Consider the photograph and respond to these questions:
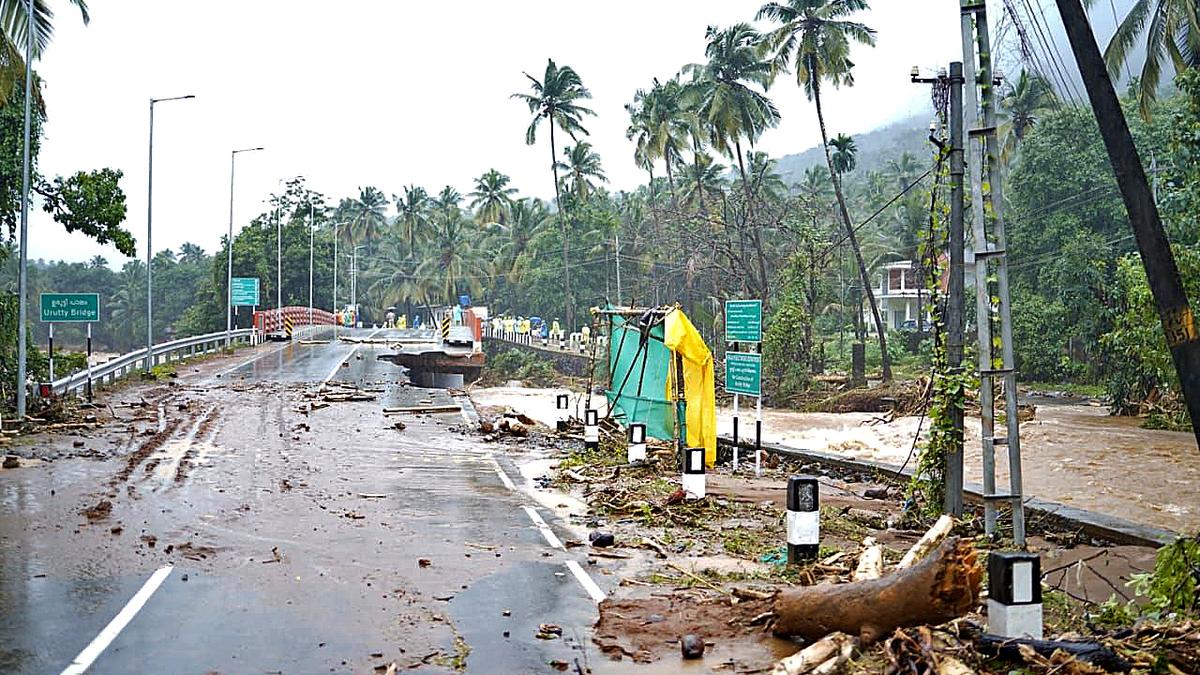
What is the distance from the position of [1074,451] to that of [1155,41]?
30.5 feet

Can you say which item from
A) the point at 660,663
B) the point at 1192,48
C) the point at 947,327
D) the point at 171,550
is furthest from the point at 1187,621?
the point at 1192,48

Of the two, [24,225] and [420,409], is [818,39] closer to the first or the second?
[420,409]

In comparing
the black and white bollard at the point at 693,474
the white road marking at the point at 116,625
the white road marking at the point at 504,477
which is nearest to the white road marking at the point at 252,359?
the white road marking at the point at 504,477

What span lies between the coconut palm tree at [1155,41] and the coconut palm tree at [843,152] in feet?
81.9

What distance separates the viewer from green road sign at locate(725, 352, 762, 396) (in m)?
16.1

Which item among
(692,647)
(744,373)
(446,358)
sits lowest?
(692,647)

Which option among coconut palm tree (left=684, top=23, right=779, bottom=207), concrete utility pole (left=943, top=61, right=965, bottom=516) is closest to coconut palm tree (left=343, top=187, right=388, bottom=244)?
coconut palm tree (left=684, top=23, right=779, bottom=207)

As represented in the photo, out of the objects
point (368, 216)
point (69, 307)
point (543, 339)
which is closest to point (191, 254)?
point (368, 216)

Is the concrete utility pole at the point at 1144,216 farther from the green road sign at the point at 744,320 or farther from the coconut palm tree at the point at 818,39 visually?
the coconut palm tree at the point at 818,39

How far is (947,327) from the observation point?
12.0 metres

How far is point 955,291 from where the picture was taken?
11.3m

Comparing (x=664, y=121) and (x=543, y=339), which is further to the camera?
(x=543, y=339)

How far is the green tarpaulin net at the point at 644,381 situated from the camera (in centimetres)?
1859

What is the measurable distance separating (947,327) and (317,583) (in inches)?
281
